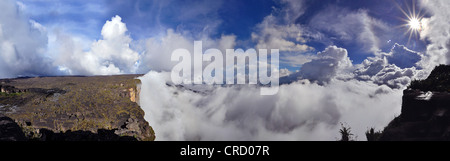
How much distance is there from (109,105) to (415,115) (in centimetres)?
7253

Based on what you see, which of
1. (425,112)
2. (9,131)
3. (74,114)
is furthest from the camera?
(74,114)

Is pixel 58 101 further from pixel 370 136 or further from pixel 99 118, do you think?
pixel 370 136

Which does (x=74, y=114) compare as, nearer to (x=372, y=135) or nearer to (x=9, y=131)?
(x=9, y=131)

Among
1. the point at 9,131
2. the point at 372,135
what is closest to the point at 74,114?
the point at 9,131

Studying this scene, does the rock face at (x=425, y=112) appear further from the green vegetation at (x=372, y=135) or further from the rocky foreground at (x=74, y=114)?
the rocky foreground at (x=74, y=114)

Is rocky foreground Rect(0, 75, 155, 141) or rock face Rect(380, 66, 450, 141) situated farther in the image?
rocky foreground Rect(0, 75, 155, 141)

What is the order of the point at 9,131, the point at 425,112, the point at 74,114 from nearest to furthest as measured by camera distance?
the point at 425,112, the point at 9,131, the point at 74,114

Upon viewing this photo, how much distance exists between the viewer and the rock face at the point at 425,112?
16.2 m

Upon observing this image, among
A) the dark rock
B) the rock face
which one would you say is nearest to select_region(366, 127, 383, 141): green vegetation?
the rock face

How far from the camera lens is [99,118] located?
51031mm

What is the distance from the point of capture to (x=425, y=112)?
57.8ft

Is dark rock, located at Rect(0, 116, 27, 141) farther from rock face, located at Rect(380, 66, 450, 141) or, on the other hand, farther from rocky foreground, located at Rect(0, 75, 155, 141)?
rock face, located at Rect(380, 66, 450, 141)

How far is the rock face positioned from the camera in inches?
636

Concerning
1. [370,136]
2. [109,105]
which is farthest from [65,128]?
[370,136]
